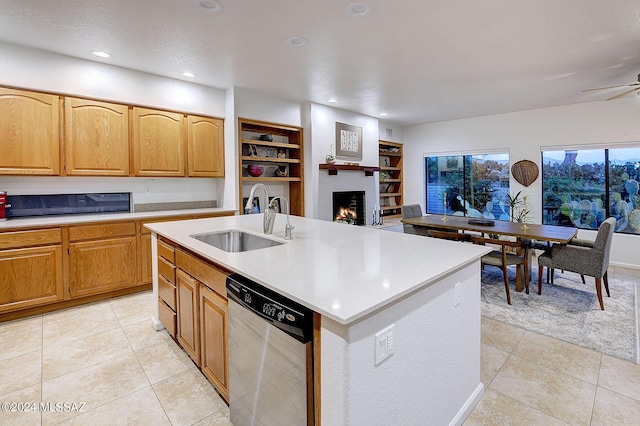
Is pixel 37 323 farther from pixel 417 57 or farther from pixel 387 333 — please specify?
pixel 417 57

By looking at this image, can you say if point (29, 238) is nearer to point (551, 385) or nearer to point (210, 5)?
point (210, 5)

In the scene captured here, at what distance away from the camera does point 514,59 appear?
3.41m

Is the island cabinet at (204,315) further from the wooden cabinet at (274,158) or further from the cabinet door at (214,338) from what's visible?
the wooden cabinet at (274,158)

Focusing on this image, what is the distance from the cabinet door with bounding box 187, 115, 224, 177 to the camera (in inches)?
166

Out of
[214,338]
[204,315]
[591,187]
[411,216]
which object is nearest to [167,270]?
[204,315]

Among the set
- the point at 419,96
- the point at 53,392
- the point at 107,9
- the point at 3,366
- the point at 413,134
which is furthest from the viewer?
the point at 413,134

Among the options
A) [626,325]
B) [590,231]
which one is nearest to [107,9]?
[626,325]

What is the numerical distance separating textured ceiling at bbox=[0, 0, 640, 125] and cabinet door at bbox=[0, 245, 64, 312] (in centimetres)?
203

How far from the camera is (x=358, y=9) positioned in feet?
7.97

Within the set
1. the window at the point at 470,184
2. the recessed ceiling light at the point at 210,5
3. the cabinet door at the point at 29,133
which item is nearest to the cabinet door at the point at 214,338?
the recessed ceiling light at the point at 210,5

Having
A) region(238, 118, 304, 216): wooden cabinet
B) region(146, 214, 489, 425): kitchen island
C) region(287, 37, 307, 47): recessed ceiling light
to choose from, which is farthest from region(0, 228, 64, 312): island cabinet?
region(287, 37, 307, 47): recessed ceiling light

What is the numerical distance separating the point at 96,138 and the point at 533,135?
686cm

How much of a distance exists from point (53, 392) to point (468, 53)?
4490 millimetres

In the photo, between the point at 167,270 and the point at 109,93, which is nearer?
the point at 167,270
